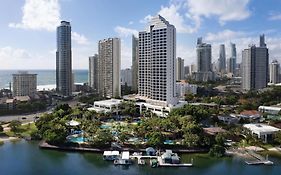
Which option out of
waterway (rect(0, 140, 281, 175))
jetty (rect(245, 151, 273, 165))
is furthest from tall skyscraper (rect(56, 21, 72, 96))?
jetty (rect(245, 151, 273, 165))

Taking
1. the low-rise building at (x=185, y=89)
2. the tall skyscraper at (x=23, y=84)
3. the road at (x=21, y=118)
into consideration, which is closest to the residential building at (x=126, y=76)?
the low-rise building at (x=185, y=89)

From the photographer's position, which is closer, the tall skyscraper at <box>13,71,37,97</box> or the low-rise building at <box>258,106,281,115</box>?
the low-rise building at <box>258,106,281,115</box>

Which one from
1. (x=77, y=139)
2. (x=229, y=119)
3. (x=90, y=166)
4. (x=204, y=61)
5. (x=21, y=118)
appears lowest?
(x=90, y=166)

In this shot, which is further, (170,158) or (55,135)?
(55,135)

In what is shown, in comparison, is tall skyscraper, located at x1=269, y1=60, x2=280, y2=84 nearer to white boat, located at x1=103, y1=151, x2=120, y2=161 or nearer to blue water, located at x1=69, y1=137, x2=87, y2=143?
blue water, located at x1=69, y1=137, x2=87, y2=143

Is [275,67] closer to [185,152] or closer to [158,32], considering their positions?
[158,32]

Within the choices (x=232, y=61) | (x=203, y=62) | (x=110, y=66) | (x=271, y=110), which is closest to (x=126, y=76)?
(x=110, y=66)

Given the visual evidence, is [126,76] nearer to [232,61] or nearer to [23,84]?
[23,84]

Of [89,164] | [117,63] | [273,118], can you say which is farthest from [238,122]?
[117,63]
